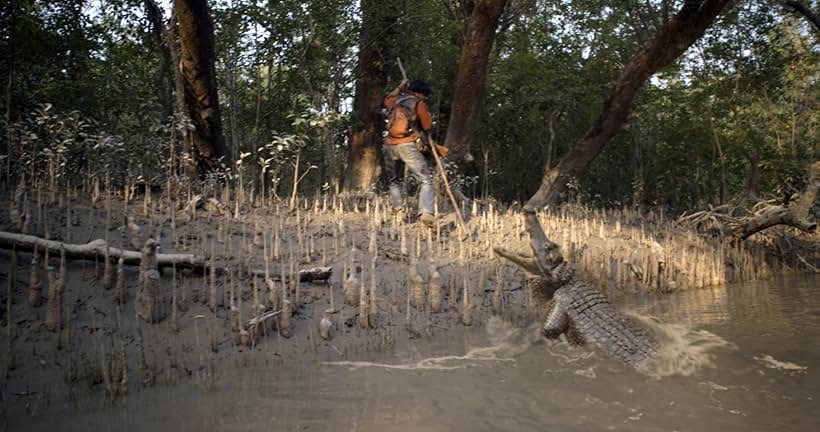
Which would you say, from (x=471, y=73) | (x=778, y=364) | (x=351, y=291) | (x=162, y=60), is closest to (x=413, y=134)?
(x=471, y=73)

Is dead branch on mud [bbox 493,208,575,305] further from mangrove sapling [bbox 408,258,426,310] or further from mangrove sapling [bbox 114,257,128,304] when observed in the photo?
mangrove sapling [bbox 114,257,128,304]

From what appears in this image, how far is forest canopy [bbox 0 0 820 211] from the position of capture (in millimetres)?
9258

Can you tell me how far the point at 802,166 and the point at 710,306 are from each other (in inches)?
411

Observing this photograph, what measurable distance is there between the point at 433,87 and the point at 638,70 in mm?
6177

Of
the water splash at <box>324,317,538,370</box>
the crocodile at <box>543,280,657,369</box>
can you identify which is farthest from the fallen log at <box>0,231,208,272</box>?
the crocodile at <box>543,280,657,369</box>

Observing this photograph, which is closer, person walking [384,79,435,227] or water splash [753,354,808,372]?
water splash [753,354,808,372]

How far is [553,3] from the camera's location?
13.8m

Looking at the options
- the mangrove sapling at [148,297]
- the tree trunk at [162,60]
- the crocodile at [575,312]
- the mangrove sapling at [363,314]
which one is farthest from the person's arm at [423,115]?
the tree trunk at [162,60]

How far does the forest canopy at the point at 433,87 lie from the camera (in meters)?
9.26

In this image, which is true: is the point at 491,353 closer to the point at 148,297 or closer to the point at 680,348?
the point at 680,348

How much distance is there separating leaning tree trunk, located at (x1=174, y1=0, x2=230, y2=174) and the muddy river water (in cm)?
599

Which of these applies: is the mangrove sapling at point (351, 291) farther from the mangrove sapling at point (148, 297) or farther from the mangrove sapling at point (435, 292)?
the mangrove sapling at point (148, 297)

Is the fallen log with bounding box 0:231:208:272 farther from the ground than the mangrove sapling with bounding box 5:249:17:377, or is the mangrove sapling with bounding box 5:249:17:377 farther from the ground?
the fallen log with bounding box 0:231:208:272

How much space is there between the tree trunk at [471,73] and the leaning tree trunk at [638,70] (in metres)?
1.72
